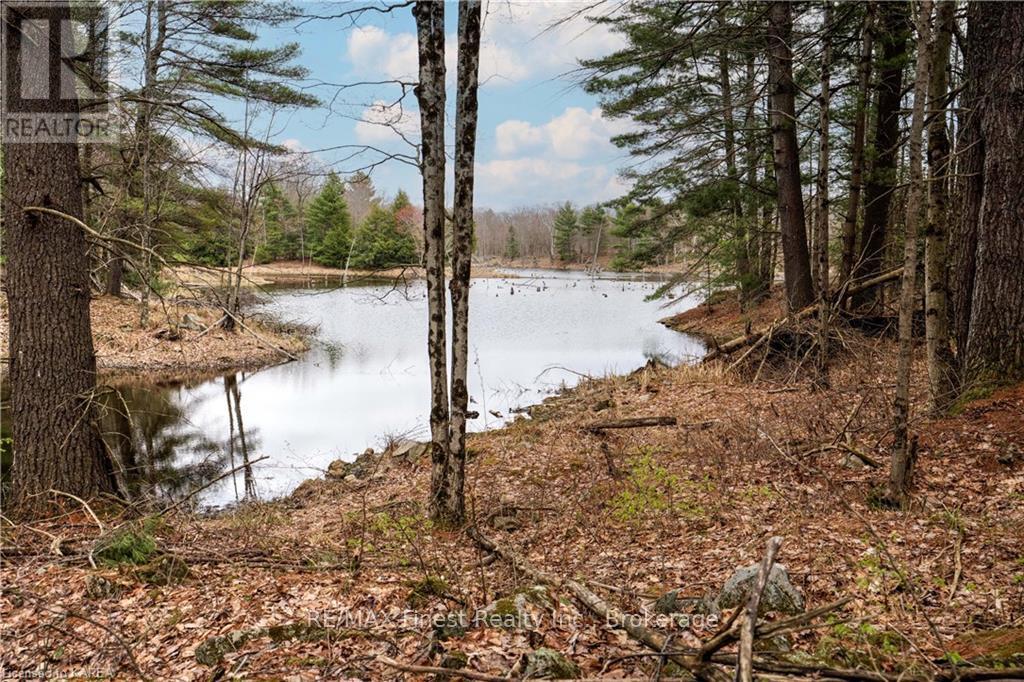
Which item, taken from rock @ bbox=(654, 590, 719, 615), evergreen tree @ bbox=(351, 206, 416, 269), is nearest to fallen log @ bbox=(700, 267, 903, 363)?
rock @ bbox=(654, 590, 719, 615)

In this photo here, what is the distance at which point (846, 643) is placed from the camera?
2.74 meters

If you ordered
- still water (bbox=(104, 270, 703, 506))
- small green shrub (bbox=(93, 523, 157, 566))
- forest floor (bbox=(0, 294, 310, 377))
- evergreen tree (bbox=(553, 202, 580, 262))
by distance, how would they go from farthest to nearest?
evergreen tree (bbox=(553, 202, 580, 262)) < forest floor (bbox=(0, 294, 310, 377)) < still water (bbox=(104, 270, 703, 506)) < small green shrub (bbox=(93, 523, 157, 566))

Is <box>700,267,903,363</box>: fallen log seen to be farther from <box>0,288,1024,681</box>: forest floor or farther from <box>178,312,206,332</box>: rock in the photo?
<box>178,312,206,332</box>: rock

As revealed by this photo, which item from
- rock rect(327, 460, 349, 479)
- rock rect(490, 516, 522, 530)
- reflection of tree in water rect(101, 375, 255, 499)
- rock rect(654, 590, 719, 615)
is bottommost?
rock rect(327, 460, 349, 479)

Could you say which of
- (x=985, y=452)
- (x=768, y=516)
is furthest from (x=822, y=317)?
(x=768, y=516)

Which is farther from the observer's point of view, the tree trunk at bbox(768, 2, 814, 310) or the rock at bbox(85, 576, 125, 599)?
the tree trunk at bbox(768, 2, 814, 310)

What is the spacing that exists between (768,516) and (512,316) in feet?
71.5

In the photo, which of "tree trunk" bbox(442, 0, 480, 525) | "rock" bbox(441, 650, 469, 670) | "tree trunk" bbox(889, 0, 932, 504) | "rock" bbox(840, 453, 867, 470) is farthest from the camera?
"rock" bbox(840, 453, 867, 470)

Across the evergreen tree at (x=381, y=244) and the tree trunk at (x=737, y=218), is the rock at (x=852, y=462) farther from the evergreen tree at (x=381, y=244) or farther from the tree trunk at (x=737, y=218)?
the tree trunk at (x=737, y=218)

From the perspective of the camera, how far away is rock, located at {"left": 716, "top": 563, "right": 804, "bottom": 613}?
3.17 meters

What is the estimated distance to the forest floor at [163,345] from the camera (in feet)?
49.5

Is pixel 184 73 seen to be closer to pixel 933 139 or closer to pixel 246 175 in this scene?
pixel 246 175

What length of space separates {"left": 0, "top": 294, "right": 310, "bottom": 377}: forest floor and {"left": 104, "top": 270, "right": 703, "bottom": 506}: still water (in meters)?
0.95

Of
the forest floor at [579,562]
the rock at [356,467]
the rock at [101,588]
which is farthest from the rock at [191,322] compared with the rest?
the rock at [101,588]
